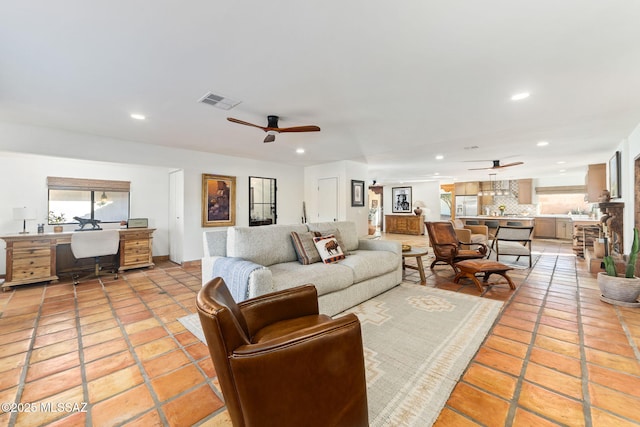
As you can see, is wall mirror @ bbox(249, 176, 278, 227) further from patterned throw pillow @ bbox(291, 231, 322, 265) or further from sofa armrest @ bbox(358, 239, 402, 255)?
patterned throw pillow @ bbox(291, 231, 322, 265)

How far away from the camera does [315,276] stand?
2543 millimetres

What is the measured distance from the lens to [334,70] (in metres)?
2.18

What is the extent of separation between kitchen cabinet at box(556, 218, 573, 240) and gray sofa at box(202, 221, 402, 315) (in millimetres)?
8326

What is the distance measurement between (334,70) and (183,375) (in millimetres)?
2534

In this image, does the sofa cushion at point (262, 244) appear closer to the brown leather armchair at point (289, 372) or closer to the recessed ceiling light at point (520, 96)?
the brown leather armchair at point (289, 372)

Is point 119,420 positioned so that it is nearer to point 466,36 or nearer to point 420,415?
point 420,415

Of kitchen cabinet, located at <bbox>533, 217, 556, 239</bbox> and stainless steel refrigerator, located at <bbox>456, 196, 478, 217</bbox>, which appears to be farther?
stainless steel refrigerator, located at <bbox>456, 196, 478, 217</bbox>

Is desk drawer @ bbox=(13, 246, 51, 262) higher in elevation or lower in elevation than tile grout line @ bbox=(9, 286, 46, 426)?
higher

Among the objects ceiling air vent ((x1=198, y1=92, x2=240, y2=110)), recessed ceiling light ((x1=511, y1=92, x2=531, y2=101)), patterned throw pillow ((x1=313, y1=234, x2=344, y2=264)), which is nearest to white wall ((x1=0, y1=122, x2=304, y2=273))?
ceiling air vent ((x1=198, y1=92, x2=240, y2=110))

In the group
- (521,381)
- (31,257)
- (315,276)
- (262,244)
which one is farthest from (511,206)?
(31,257)

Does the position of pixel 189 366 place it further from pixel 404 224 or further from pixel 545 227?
pixel 545 227

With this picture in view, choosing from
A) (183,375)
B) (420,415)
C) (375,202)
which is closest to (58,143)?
(183,375)

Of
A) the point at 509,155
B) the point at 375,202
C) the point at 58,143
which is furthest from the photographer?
the point at 375,202

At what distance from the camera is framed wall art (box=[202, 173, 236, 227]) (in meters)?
5.39
